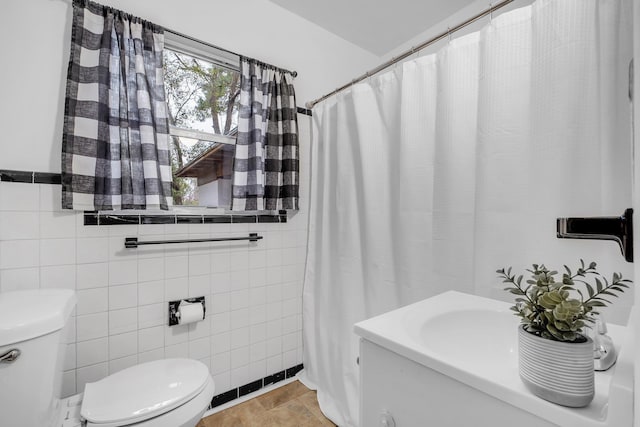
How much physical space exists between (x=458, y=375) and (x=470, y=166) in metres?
0.90

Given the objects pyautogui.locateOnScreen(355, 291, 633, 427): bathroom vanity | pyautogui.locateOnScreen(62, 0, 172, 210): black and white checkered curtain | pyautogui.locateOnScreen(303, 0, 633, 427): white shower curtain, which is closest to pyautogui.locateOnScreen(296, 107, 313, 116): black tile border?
pyautogui.locateOnScreen(303, 0, 633, 427): white shower curtain

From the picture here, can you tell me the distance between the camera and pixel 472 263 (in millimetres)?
1181

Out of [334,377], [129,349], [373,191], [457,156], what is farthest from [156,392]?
[457,156]

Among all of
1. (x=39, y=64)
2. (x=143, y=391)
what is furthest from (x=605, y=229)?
(x=39, y=64)

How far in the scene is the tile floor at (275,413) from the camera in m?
1.58

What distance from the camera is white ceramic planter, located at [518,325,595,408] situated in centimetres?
43

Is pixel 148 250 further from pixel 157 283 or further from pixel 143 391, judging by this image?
pixel 143 391

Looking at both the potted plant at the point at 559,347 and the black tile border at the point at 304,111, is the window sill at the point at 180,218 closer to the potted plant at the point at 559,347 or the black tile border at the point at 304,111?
the black tile border at the point at 304,111

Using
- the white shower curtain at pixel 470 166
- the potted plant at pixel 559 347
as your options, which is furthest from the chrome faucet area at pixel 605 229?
the white shower curtain at pixel 470 166

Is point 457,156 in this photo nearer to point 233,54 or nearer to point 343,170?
point 343,170

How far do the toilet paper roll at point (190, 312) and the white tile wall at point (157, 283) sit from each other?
0.08m

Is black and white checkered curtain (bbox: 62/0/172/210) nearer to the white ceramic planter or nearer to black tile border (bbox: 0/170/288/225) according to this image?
black tile border (bbox: 0/170/288/225)

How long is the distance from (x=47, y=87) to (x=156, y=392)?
1.34 metres

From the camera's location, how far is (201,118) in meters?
1.73
